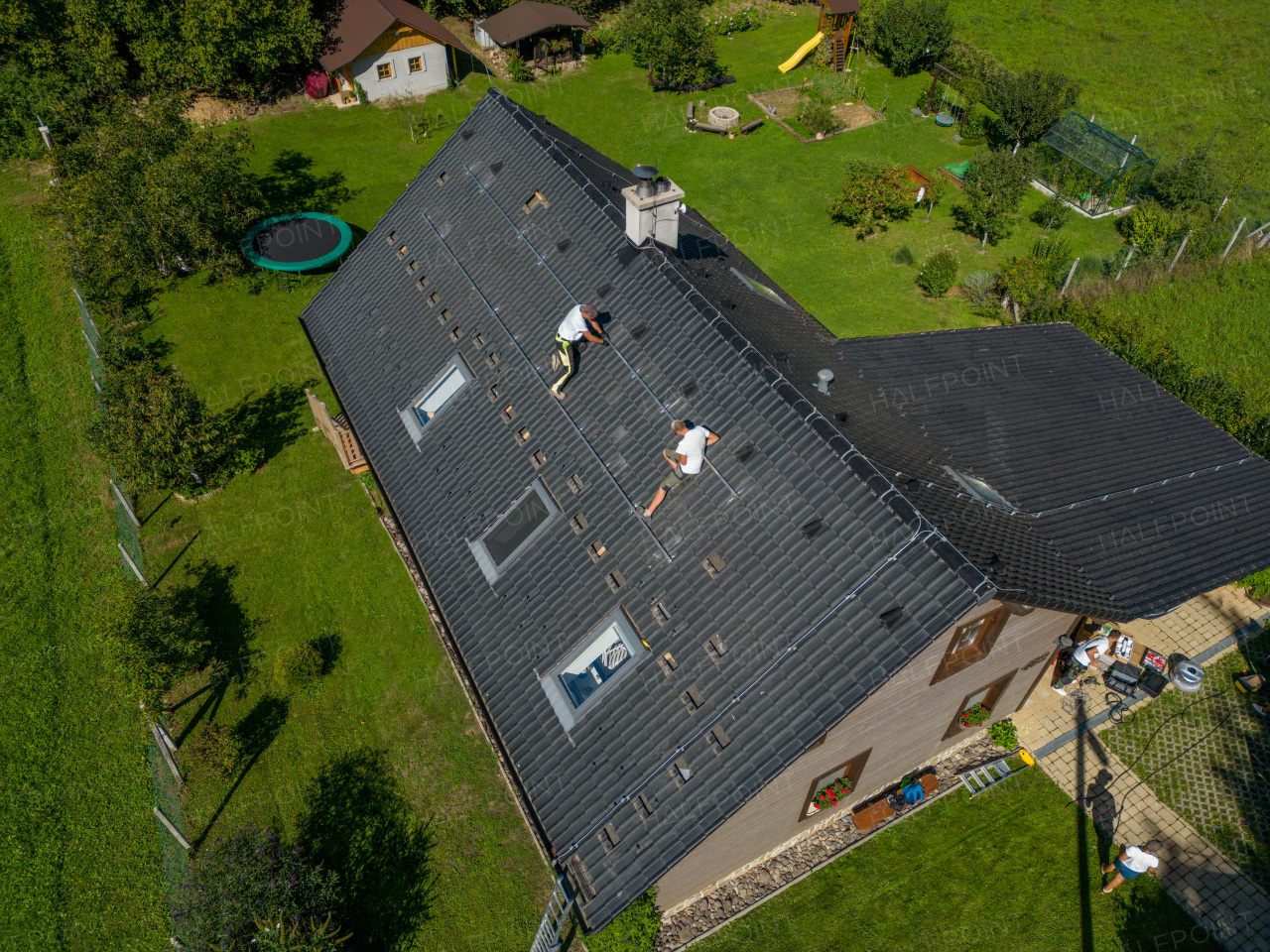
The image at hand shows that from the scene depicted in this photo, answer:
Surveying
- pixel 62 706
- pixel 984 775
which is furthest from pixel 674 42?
pixel 62 706

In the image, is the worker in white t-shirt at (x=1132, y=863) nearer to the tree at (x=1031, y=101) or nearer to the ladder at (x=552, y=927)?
the ladder at (x=552, y=927)

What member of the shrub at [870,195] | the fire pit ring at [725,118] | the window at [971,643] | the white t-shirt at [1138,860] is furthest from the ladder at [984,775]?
the fire pit ring at [725,118]

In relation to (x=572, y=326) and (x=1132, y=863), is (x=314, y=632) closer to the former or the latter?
(x=572, y=326)

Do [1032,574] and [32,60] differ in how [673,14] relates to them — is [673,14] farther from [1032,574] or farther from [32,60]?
[1032,574]

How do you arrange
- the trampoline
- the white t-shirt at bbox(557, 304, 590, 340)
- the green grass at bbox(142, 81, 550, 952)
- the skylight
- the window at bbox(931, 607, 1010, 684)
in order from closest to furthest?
1. the window at bbox(931, 607, 1010, 684)
2. the white t-shirt at bbox(557, 304, 590, 340)
3. the skylight
4. the green grass at bbox(142, 81, 550, 952)
5. the trampoline

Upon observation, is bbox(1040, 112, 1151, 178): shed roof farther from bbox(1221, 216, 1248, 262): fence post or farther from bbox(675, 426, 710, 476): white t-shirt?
bbox(675, 426, 710, 476): white t-shirt

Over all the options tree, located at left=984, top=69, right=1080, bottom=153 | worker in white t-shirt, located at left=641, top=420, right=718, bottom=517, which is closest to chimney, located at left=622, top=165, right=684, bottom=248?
worker in white t-shirt, located at left=641, top=420, right=718, bottom=517
